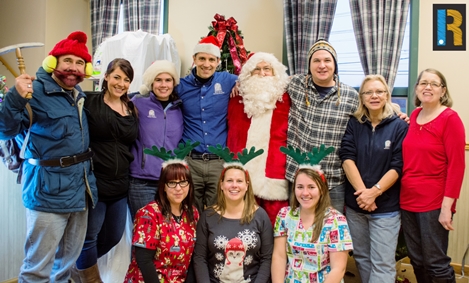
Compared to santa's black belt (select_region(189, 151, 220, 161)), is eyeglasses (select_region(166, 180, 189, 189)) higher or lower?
lower

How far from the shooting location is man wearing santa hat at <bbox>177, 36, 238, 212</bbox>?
106 inches

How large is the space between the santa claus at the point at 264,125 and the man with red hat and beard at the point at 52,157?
1061mm

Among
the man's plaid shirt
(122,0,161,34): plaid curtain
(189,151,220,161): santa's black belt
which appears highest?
(122,0,161,34): plaid curtain

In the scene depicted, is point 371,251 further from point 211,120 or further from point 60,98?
point 60,98

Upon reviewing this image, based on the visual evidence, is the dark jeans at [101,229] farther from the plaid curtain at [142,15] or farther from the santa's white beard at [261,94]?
the plaid curtain at [142,15]

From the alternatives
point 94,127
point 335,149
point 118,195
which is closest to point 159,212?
point 118,195

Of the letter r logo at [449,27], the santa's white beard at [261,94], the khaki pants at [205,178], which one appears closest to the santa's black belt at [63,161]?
the khaki pants at [205,178]

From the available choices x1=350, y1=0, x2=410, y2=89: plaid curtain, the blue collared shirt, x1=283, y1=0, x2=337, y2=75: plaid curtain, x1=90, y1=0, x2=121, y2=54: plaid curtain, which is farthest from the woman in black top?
x1=90, y1=0, x2=121, y2=54: plaid curtain

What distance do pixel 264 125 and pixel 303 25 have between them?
72.8 inches

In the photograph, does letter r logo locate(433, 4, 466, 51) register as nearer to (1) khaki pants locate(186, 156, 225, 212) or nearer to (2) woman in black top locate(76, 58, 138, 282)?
(1) khaki pants locate(186, 156, 225, 212)

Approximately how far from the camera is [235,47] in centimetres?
400

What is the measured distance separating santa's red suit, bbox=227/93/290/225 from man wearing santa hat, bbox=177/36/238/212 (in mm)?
153

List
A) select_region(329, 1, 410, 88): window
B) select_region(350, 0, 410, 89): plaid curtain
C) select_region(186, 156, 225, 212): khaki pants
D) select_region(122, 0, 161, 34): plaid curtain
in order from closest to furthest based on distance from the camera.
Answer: select_region(186, 156, 225, 212): khaki pants
select_region(350, 0, 410, 89): plaid curtain
select_region(329, 1, 410, 88): window
select_region(122, 0, 161, 34): plaid curtain

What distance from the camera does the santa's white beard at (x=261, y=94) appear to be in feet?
8.84
